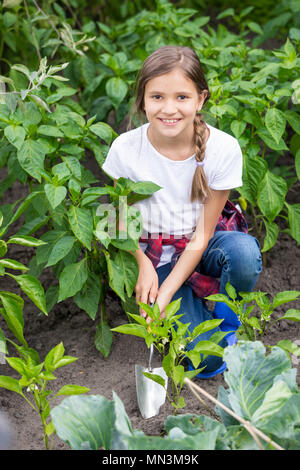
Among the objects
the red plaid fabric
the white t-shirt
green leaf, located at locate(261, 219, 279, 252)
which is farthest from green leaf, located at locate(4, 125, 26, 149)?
green leaf, located at locate(261, 219, 279, 252)

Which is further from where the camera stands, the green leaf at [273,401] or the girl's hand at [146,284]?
the girl's hand at [146,284]

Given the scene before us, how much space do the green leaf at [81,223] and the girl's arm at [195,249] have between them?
351 millimetres

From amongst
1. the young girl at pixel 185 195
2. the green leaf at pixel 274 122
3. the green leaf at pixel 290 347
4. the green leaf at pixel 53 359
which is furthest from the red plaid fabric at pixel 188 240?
the green leaf at pixel 53 359

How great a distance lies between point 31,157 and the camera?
2.04 m

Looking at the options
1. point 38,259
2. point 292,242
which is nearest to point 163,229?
point 38,259

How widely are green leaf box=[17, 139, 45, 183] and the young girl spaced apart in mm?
244

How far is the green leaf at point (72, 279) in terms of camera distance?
198 centimetres

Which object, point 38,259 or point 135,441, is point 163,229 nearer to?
point 38,259

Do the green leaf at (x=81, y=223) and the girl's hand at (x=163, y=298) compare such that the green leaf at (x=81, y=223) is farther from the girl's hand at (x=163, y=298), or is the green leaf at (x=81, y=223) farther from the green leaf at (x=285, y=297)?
the green leaf at (x=285, y=297)

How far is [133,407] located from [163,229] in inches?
25.1

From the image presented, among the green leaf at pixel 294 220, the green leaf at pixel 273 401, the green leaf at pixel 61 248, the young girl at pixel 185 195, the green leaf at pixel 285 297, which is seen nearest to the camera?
the green leaf at pixel 273 401

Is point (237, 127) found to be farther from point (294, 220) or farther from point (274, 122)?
point (294, 220)

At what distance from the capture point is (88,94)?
2.87m
